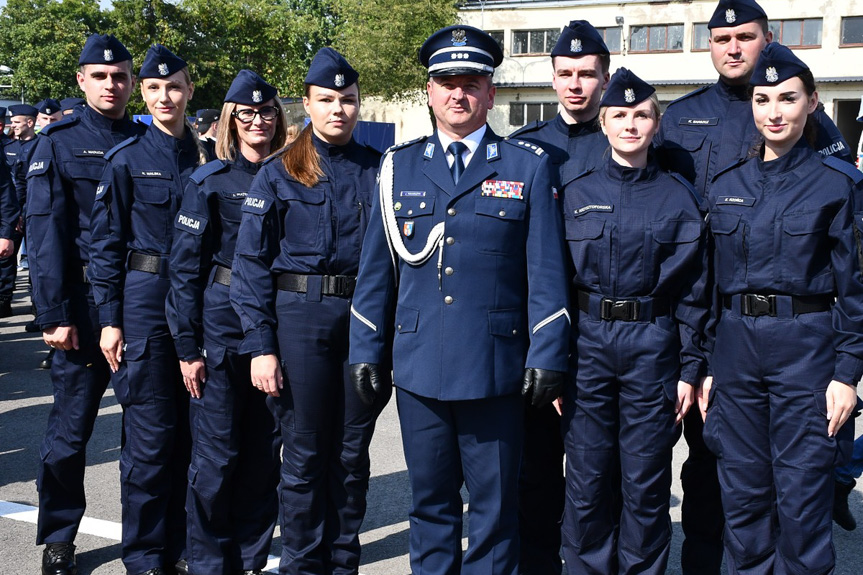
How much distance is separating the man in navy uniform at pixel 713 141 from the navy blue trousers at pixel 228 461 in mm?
1928

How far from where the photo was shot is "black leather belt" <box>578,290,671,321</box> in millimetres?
3707

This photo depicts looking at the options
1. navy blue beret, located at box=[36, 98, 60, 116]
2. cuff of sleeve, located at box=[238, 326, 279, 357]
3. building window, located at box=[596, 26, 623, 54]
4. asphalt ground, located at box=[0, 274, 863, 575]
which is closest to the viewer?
cuff of sleeve, located at box=[238, 326, 279, 357]

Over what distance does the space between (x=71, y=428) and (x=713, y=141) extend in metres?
3.35

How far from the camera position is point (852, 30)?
39625 mm

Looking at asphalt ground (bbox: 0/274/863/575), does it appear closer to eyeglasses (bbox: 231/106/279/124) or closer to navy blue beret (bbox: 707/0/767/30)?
eyeglasses (bbox: 231/106/279/124)

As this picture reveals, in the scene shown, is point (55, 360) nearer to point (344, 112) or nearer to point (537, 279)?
point (344, 112)

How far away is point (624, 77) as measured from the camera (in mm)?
3781

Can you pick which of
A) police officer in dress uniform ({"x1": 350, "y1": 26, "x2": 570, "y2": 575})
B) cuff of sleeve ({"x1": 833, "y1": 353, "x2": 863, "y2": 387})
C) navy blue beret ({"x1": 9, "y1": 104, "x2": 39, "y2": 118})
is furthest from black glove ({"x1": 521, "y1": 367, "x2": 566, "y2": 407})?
navy blue beret ({"x1": 9, "y1": 104, "x2": 39, "y2": 118})

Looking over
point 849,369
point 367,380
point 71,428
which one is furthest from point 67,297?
point 849,369

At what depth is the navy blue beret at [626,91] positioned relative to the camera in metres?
3.74

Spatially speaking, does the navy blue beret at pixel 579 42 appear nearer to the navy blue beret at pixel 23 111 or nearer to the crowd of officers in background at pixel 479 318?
the crowd of officers in background at pixel 479 318

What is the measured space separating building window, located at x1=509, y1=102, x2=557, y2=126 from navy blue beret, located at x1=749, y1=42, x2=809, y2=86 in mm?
42219

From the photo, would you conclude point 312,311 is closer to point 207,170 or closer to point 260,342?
point 260,342

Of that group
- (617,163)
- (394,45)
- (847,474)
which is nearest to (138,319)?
(617,163)
